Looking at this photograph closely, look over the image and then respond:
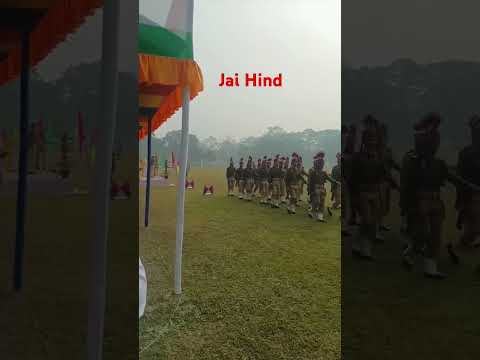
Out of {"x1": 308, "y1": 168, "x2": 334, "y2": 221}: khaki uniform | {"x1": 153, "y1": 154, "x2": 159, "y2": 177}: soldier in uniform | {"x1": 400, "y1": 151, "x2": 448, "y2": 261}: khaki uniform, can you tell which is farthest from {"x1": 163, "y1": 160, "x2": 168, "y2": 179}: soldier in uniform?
{"x1": 400, "y1": 151, "x2": 448, "y2": 261}: khaki uniform

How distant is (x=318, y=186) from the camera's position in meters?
1.89

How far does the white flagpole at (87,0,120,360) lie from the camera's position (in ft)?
2.63

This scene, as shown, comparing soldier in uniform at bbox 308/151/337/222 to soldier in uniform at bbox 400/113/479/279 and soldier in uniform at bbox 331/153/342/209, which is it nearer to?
soldier in uniform at bbox 331/153/342/209

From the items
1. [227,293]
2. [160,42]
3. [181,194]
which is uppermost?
[160,42]

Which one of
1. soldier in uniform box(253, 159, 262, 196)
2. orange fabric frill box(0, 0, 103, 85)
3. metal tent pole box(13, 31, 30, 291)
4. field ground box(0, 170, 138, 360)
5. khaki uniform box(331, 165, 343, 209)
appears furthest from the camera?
khaki uniform box(331, 165, 343, 209)

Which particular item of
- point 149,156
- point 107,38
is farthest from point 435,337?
point 107,38

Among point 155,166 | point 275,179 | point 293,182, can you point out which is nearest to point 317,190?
point 293,182

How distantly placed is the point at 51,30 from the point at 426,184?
1461mm

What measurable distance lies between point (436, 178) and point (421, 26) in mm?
543

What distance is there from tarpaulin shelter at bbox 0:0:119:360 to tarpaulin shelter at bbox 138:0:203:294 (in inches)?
9.7

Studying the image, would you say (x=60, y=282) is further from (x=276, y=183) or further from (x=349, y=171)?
(x=349, y=171)

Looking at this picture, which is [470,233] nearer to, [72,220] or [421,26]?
[421,26]

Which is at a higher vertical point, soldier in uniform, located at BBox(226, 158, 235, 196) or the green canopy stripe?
the green canopy stripe

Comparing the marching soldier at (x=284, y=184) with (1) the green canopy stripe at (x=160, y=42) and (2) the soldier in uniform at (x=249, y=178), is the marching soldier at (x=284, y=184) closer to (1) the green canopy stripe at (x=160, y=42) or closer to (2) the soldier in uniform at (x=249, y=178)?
(2) the soldier in uniform at (x=249, y=178)
